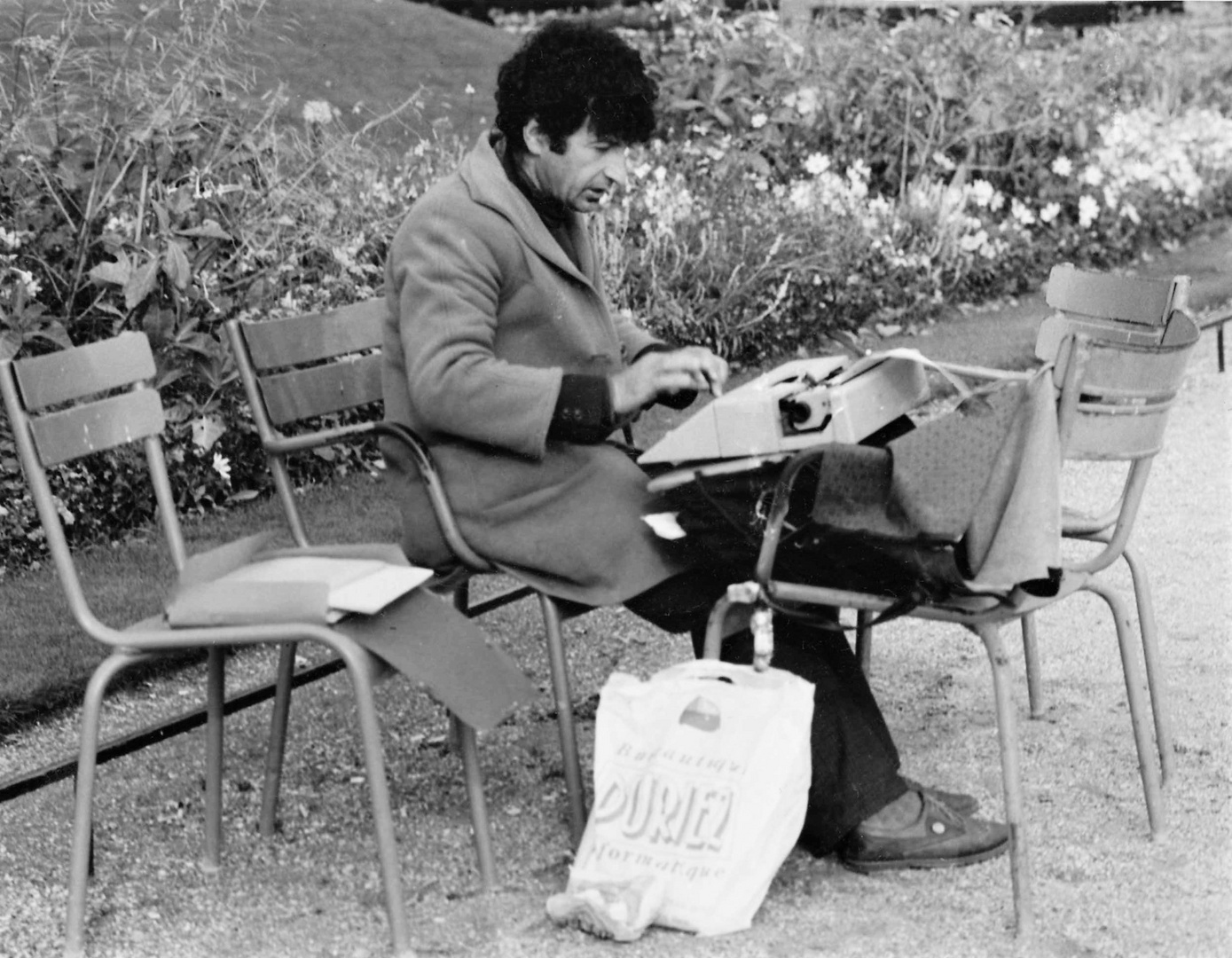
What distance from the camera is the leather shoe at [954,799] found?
342 centimetres

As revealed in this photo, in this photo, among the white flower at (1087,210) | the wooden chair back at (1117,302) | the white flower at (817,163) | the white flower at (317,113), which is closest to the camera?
the wooden chair back at (1117,302)

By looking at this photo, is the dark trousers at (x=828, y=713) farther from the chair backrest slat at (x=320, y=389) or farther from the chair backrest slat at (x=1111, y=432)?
the chair backrest slat at (x=320, y=389)

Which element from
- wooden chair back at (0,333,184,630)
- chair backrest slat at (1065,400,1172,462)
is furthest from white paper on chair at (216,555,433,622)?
chair backrest slat at (1065,400,1172,462)

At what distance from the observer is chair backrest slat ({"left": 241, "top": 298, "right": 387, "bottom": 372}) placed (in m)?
3.65

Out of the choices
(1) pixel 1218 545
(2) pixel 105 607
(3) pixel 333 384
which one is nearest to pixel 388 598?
(3) pixel 333 384

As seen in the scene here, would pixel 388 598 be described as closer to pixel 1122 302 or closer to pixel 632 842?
pixel 632 842

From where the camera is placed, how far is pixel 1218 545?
218 inches

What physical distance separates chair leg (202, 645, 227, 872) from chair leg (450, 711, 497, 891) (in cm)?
47

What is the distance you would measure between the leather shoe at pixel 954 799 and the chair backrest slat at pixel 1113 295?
96cm

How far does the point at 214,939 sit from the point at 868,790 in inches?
45.6

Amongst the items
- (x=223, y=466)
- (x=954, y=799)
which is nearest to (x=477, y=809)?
(x=954, y=799)

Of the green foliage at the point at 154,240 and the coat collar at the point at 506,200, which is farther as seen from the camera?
the green foliage at the point at 154,240

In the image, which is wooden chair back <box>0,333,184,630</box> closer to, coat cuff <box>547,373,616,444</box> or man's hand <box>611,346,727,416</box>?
coat cuff <box>547,373,616,444</box>

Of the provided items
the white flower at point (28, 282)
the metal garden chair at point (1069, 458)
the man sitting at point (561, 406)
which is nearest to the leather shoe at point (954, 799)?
the man sitting at point (561, 406)
